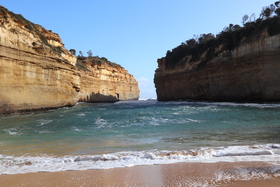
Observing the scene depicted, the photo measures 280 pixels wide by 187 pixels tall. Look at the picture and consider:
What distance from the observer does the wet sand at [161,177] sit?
323 centimetres

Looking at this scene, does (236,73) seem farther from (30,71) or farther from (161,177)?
(161,177)

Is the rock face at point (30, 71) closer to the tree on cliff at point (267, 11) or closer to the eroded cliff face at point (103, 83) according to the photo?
the eroded cliff face at point (103, 83)

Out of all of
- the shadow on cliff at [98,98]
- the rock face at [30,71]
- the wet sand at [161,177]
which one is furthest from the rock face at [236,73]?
the wet sand at [161,177]

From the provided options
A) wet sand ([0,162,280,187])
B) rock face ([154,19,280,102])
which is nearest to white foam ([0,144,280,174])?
wet sand ([0,162,280,187])

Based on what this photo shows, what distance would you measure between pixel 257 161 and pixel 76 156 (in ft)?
12.7

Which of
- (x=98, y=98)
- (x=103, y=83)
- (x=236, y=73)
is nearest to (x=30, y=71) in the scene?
(x=236, y=73)

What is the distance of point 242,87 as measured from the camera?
24.2m

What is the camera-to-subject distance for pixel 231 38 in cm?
2780

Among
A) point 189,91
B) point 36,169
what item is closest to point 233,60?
point 189,91

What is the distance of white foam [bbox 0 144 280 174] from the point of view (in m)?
4.38

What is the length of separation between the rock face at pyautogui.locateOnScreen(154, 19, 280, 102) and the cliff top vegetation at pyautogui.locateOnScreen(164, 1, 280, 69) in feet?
0.95

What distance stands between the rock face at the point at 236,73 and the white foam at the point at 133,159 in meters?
18.3

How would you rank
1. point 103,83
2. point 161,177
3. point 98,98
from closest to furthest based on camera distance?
point 161,177
point 98,98
point 103,83

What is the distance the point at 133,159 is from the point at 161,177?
1338mm
